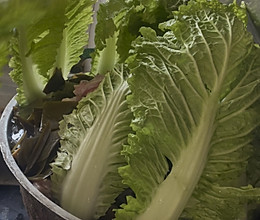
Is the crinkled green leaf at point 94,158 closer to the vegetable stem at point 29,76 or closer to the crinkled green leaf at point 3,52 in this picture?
the vegetable stem at point 29,76

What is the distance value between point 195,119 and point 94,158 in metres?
0.14

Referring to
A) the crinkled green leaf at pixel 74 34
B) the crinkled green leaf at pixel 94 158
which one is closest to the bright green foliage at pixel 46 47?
the crinkled green leaf at pixel 74 34

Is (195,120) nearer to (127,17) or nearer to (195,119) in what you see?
(195,119)

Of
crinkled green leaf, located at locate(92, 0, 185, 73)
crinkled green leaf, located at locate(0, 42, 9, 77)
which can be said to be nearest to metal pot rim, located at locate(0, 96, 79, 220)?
crinkled green leaf, located at locate(92, 0, 185, 73)

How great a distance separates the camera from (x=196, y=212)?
48 cm

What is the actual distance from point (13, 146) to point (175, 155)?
0.27m

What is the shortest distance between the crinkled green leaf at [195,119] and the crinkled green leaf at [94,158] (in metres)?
0.05

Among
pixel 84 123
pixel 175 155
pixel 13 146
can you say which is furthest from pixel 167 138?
pixel 13 146

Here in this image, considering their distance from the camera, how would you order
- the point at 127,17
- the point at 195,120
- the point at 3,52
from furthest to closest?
the point at 127,17 < the point at 195,120 < the point at 3,52

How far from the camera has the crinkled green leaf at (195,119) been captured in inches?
18.3

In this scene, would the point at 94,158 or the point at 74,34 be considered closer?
the point at 94,158

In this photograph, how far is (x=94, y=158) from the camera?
0.52m

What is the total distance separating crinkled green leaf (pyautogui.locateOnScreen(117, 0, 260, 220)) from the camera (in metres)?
0.46

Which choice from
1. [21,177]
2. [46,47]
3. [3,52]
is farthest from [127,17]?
[3,52]
